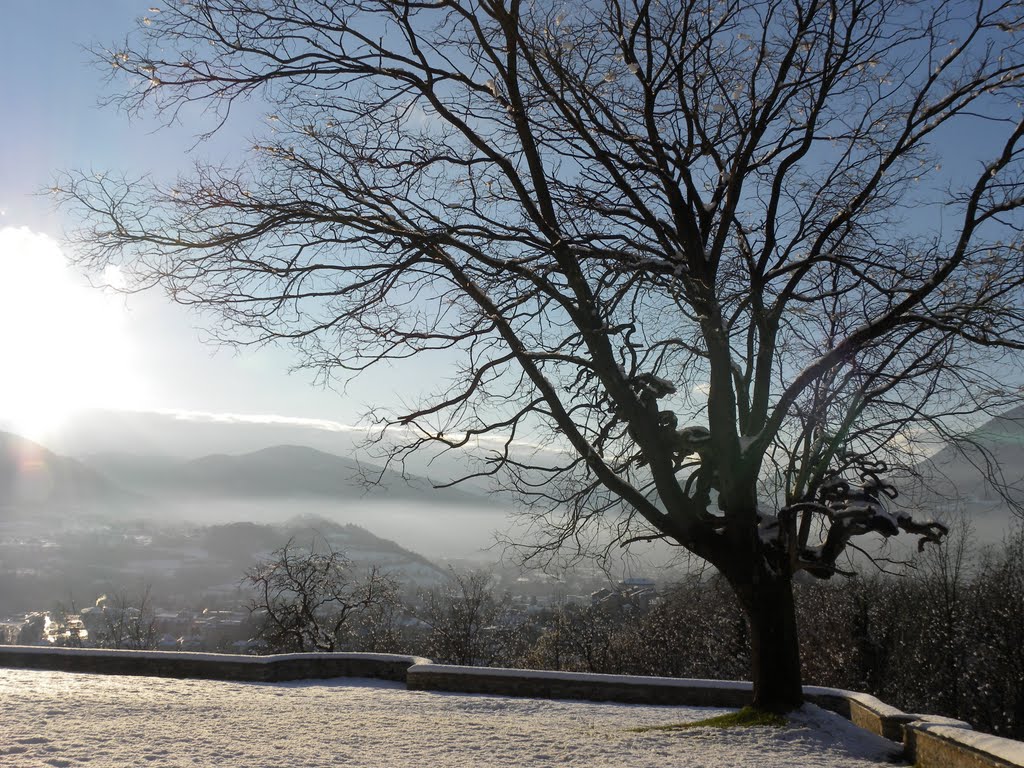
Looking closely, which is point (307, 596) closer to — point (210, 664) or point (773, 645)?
Result: point (210, 664)

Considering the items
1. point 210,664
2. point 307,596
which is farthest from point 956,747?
point 307,596

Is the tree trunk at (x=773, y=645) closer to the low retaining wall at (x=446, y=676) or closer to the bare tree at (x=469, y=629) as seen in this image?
the low retaining wall at (x=446, y=676)

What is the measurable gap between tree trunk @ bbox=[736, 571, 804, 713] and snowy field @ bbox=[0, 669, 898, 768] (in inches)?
14.7

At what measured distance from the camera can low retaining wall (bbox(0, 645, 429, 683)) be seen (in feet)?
39.4

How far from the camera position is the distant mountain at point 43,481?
131m

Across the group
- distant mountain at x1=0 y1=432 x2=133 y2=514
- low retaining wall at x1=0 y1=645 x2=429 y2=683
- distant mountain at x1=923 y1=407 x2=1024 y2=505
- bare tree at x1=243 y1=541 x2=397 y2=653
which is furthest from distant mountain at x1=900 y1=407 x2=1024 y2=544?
distant mountain at x1=0 y1=432 x2=133 y2=514

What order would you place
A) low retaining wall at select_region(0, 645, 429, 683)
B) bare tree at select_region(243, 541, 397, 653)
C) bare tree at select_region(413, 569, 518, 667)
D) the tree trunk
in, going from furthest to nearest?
bare tree at select_region(413, 569, 518, 667)
bare tree at select_region(243, 541, 397, 653)
low retaining wall at select_region(0, 645, 429, 683)
the tree trunk

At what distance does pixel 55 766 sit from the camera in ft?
18.1

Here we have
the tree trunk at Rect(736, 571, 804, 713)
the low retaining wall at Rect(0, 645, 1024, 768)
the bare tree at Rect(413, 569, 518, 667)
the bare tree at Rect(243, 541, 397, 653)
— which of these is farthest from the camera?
the bare tree at Rect(413, 569, 518, 667)

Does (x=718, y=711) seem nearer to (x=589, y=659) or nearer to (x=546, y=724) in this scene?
(x=546, y=724)

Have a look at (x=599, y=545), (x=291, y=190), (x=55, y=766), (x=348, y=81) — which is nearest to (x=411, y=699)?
(x=599, y=545)

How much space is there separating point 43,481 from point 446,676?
17684 centimetres

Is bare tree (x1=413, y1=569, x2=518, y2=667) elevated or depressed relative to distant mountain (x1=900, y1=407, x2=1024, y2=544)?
depressed

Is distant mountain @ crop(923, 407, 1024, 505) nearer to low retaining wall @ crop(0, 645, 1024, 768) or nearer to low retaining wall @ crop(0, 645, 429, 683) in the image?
low retaining wall @ crop(0, 645, 1024, 768)
